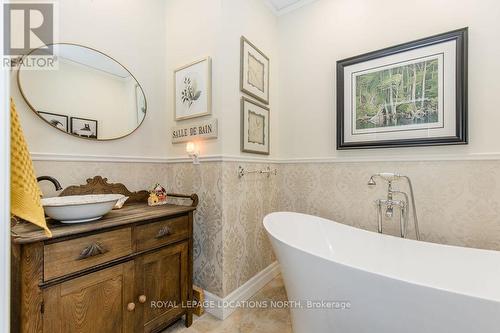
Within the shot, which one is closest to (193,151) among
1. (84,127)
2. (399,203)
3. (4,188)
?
(84,127)

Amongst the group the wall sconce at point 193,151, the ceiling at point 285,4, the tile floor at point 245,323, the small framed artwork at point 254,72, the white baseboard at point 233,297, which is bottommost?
the tile floor at point 245,323

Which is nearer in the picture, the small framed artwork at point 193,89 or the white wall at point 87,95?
the white wall at point 87,95

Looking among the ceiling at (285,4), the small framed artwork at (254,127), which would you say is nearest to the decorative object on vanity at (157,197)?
the small framed artwork at (254,127)

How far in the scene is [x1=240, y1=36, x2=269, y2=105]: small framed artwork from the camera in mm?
1888

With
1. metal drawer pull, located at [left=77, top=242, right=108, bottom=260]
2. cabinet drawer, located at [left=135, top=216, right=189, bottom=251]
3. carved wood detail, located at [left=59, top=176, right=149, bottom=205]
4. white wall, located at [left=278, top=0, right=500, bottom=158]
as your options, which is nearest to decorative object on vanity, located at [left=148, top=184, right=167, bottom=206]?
carved wood detail, located at [left=59, top=176, right=149, bottom=205]

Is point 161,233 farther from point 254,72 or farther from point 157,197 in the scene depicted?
point 254,72

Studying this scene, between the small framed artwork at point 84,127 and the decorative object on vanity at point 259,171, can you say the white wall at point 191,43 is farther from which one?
the small framed artwork at point 84,127

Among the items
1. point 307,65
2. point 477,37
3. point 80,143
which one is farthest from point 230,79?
point 477,37

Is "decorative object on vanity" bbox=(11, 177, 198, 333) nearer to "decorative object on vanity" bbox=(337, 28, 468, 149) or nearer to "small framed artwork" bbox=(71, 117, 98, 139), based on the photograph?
"small framed artwork" bbox=(71, 117, 98, 139)

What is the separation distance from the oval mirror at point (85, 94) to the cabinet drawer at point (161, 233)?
762 millimetres

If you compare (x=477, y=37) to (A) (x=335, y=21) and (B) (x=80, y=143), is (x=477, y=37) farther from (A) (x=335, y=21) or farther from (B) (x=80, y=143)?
(B) (x=80, y=143)

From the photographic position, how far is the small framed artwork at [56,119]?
4.44 feet

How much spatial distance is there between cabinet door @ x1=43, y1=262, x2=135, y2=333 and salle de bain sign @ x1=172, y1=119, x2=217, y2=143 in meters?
0.97

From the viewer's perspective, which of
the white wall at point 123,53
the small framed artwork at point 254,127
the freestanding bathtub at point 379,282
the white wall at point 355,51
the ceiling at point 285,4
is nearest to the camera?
the freestanding bathtub at point 379,282
